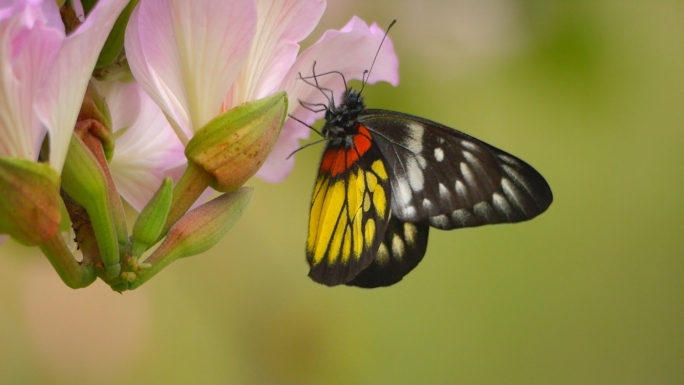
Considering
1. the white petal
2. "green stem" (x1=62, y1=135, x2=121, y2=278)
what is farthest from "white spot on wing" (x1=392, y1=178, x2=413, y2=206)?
"green stem" (x1=62, y1=135, x2=121, y2=278)

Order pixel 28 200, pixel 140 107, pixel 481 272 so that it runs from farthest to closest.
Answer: pixel 481 272
pixel 140 107
pixel 28 200

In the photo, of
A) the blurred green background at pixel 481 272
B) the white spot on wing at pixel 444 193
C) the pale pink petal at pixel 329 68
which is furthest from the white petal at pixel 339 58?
the blurred green background at pixel 481 272

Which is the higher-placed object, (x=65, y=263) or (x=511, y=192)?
(x=511, y=192)

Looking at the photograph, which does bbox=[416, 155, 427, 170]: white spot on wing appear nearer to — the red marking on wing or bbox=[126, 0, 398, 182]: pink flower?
the red marking on wing

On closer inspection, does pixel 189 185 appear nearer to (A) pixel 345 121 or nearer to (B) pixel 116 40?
(B) pixel 116 40

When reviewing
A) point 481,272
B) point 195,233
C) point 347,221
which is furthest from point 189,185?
point 481,272

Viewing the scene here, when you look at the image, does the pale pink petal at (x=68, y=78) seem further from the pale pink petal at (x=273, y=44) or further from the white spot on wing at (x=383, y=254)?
the white spot on wing at (x=383, y=254)
